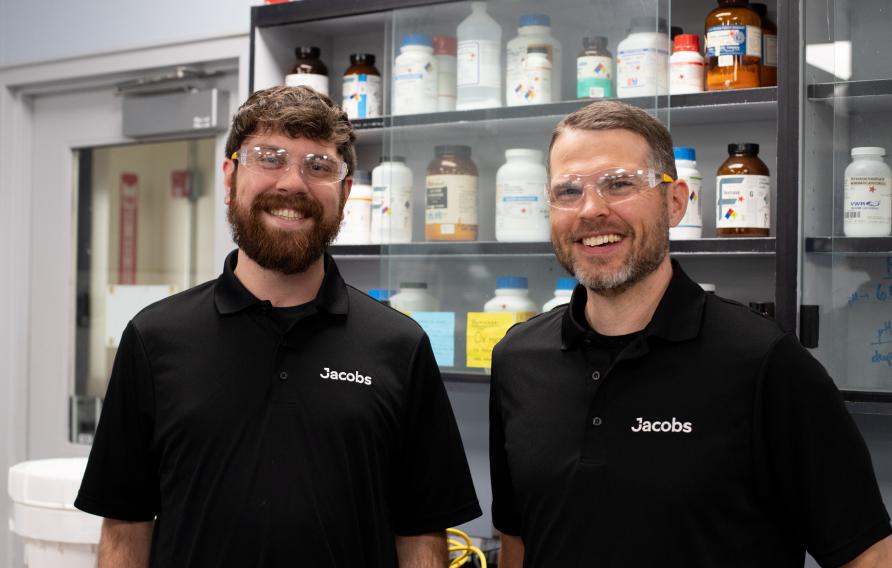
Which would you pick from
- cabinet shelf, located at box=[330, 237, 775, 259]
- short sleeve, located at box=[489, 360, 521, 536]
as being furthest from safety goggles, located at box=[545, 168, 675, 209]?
cabinet shelf, located at box=[330, 237, 775, 259]

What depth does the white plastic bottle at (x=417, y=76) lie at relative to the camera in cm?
278

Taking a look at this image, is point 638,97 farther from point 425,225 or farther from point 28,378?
point 28,378

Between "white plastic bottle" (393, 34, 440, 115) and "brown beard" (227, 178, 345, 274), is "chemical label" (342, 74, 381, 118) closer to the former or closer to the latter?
"white plastic bottle" (393, 34, 440, 115)

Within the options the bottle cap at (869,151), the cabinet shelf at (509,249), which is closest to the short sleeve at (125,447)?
the cabinet shelf at (509,249)

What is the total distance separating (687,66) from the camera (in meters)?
2.43

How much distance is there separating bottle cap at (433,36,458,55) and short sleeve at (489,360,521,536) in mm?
1248

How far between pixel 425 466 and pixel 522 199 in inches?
39.7

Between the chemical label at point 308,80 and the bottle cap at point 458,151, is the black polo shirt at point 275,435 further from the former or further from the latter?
the chemical label at point 308,80

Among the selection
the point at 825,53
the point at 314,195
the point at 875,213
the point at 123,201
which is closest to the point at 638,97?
the point at 825,53

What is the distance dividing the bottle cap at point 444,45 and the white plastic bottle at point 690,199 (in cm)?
70

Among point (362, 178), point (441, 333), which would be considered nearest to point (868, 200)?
point (441, 333)

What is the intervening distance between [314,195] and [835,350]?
48.7 inches

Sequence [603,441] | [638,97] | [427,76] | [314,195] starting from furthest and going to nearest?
[427,76] → [638,97] → [314,195] → [603,441]

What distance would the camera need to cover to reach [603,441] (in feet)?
5.10
